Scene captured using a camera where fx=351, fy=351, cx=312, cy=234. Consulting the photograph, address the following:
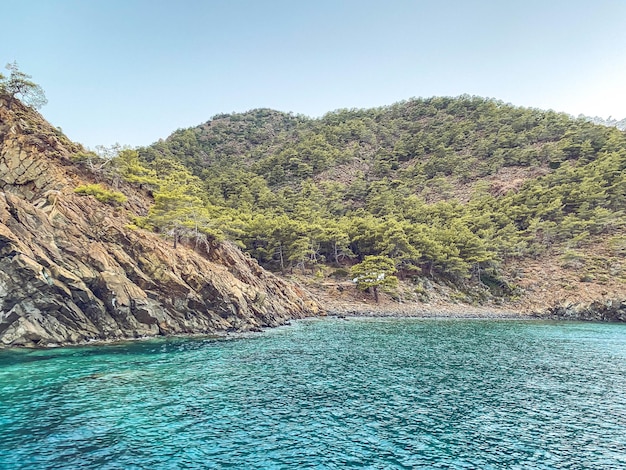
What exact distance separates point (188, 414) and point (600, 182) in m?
110

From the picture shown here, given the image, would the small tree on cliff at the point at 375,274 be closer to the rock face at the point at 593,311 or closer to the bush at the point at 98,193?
the rock face at the point at 593,311

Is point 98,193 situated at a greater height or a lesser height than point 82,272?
greater

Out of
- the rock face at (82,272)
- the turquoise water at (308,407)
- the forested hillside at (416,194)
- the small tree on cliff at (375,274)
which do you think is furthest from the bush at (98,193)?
the small tree on cliff at (375,274)

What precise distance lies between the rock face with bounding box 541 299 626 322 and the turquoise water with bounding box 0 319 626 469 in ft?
121

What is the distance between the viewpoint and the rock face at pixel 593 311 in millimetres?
61500

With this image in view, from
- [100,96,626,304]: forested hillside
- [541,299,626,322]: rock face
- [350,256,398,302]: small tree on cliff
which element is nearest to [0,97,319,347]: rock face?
[100,96,626,304]: forested hillside

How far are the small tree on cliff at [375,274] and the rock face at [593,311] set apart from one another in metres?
29.5

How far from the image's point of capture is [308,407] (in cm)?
1903

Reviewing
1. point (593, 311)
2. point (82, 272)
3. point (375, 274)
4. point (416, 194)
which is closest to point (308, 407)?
point (82, 272)

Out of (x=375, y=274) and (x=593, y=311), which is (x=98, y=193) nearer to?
(x=375, y=274)

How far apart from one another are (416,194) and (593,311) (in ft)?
236

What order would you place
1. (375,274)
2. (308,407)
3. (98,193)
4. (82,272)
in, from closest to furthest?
(308,407)
(82,272)
(98,193)
(375,274)

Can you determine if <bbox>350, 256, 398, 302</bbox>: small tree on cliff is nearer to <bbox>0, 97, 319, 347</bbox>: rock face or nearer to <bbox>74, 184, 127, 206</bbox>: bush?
<bbox>0, 97, 319, 347</bbox>: rock face

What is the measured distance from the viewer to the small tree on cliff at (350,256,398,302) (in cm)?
6956
